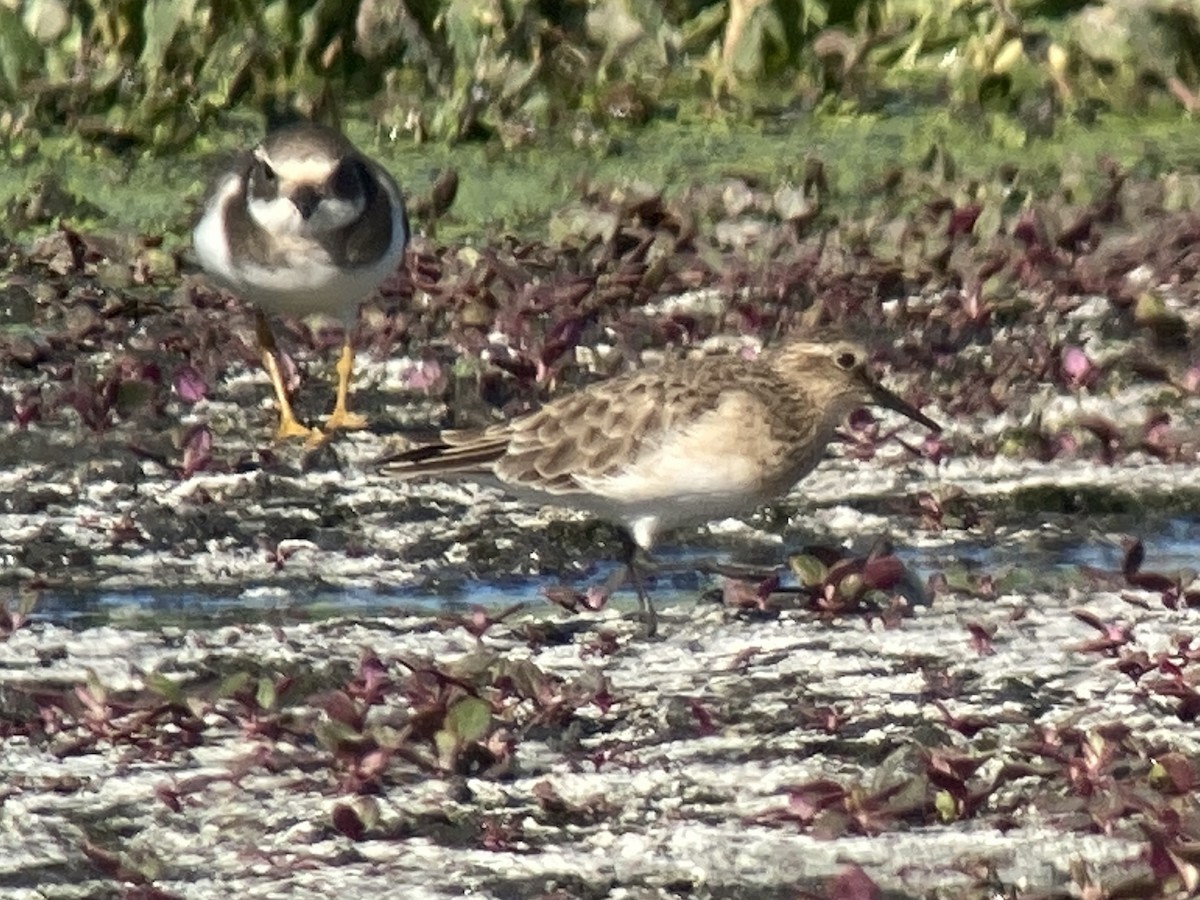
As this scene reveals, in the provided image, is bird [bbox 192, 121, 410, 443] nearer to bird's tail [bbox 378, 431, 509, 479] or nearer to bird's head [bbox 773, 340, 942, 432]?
bird's tail [bbox 378, 431, 509, 479]

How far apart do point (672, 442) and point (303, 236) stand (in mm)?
2436

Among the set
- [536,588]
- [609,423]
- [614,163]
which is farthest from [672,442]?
[614,163]

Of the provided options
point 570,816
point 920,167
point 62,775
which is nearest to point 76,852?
point 62,775

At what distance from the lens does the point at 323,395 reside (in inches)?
392

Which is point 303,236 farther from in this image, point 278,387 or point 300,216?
point 278,387

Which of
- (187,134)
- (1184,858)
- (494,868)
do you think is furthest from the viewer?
(187,134)

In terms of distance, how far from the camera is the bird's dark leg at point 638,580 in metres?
7.05

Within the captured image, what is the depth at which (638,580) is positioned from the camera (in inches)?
283

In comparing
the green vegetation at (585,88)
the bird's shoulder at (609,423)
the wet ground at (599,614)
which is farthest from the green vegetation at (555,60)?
the bird's shoulder at (609,423)

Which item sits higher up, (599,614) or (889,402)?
(889,402)

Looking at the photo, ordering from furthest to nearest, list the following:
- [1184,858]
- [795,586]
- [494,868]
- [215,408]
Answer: [215,408] < [795,586] < [494,868] < [1184,858]

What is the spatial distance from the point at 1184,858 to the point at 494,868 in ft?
4.12

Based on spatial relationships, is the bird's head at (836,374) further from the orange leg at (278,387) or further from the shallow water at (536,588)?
the orange leg at (278,387)

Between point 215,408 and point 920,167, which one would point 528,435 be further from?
point 920,167
